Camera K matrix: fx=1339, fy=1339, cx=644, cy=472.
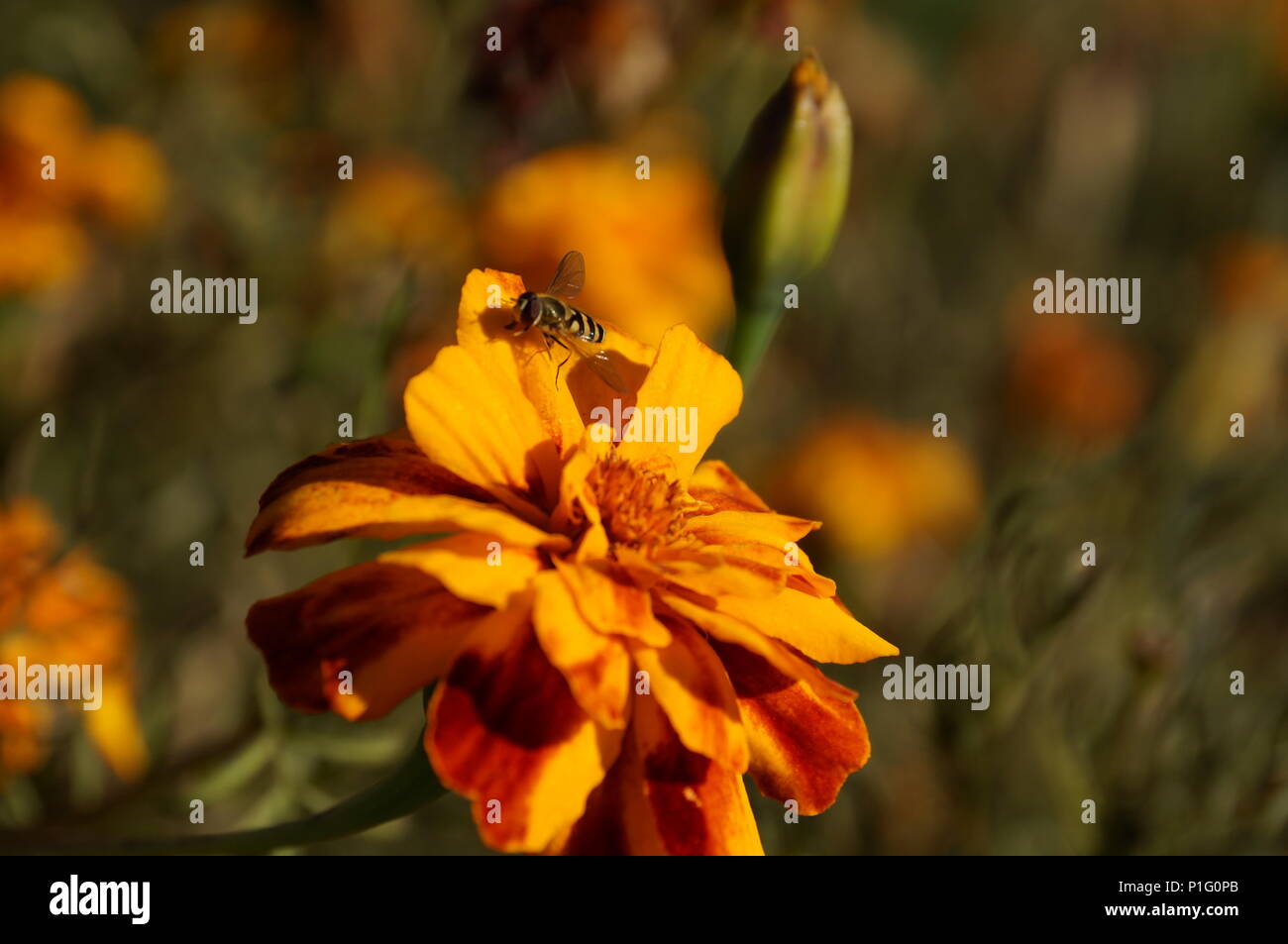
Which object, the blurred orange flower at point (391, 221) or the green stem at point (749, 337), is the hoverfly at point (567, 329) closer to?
the green stem at point (749, 337)

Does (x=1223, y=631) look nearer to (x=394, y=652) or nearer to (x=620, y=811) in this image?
(x=620, y=811)

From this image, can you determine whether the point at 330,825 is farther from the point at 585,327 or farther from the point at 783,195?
the point at 783,195

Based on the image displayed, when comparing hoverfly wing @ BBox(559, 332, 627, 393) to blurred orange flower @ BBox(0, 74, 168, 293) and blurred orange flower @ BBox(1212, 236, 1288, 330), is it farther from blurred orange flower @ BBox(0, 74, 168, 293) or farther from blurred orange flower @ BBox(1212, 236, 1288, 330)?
blurred orange flower @ BBox(1212, 236, 1288, 330)

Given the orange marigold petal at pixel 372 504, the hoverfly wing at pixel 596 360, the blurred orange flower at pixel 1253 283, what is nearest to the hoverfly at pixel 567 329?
the hoverfly wing at pixel 596 360

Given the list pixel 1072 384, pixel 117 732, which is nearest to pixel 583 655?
pixel 117 732

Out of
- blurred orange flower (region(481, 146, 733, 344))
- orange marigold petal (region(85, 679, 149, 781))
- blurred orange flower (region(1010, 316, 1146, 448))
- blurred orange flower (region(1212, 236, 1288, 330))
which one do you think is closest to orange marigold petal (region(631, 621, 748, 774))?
orange marigold petal (region(85, 679, 149, 781))

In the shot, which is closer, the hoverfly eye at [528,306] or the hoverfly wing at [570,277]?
the hoverfly eye at [528,306]

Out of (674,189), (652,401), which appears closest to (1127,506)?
(674,189)
